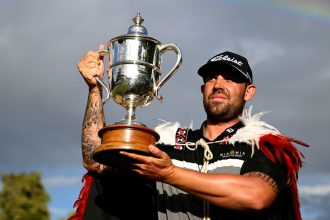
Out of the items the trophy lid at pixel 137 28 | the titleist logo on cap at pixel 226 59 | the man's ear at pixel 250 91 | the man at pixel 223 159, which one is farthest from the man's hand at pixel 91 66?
the man's ear at pixel 250 91

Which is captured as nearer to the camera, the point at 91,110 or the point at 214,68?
the point at 91,110

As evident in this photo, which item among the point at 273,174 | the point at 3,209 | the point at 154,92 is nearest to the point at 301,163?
the point at 273,174

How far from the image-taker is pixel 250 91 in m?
5.21

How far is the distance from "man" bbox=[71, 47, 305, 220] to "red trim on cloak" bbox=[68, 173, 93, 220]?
166 mm

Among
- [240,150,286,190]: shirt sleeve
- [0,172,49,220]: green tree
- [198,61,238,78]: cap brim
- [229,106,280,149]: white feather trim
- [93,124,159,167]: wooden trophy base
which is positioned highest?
[0,172,49,220]: green tree

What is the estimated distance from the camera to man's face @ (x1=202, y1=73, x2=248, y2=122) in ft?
16.1

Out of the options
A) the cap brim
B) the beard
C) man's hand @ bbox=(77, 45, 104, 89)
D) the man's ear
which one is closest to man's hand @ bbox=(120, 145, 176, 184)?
man's hand @ bbox=(77, 45, 104, 89)

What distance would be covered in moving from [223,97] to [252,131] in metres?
0.39

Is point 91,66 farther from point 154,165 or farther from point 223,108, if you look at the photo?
point 154,165

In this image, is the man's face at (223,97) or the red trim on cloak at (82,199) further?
the man's face at (223,97)

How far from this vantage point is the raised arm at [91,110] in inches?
180

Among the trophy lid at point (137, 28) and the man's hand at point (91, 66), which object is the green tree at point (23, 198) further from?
the trophy lid at point (137, 28)

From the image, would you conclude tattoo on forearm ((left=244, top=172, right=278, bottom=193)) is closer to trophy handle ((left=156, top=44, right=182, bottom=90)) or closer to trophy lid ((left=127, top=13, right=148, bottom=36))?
trophy handle ((left=156, top=44, right=182, bottom=90))

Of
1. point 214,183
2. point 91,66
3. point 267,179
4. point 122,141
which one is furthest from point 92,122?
point 267,179
